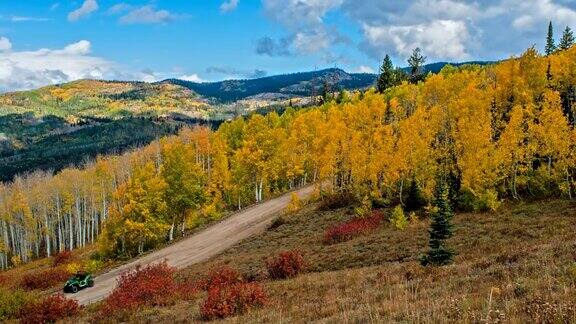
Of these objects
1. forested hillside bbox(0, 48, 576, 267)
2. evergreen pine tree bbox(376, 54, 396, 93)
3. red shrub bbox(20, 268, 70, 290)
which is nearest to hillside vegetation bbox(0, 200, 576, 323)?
forested hillside bbox(0, 48, 576, 267)

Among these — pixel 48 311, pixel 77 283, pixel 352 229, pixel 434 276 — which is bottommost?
pixel 77 283

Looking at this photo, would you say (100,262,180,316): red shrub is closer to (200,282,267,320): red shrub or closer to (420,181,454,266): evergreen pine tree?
(200,282,267,320): red shrub

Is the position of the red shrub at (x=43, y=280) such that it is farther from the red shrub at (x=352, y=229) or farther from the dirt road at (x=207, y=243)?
A: the red shrub at (x=352, y=229)

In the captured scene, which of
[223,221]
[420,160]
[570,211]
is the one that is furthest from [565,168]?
[223,221]

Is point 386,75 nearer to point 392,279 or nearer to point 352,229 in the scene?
point 352,229

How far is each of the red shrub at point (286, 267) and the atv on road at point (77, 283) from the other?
19751mm

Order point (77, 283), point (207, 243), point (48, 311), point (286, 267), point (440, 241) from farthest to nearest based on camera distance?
point (207, 243)
point (77, 283)
point (286, 267)
point (48, 311)
point (440, 241)

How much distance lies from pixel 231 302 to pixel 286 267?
909 cm

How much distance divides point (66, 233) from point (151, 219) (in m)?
63.0

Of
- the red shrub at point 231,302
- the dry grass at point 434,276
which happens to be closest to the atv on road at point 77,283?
the dry grass at point 434,276

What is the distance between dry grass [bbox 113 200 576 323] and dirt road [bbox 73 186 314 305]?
5.14 m

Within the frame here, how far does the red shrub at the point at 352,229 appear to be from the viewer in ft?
123

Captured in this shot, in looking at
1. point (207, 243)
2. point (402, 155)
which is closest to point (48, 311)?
point (207, 243)

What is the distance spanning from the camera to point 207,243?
5056 cm
